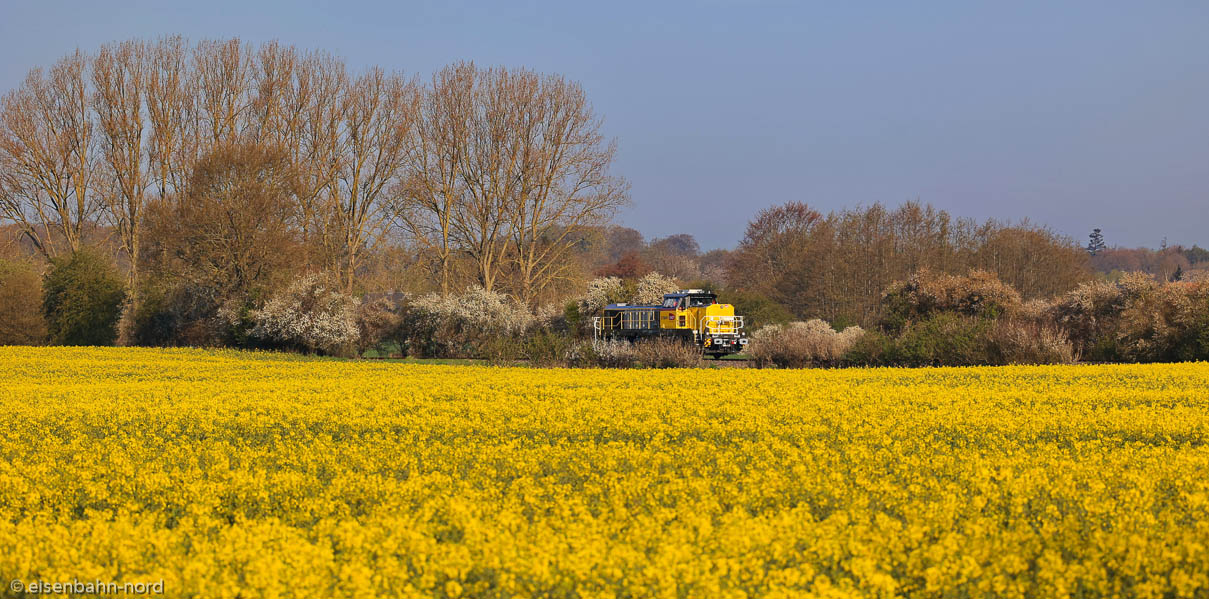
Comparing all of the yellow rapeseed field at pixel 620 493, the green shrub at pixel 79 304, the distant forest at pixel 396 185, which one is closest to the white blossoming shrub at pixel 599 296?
the distant forest at pixel 396 185

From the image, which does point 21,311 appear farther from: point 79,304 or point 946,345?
point 946,345

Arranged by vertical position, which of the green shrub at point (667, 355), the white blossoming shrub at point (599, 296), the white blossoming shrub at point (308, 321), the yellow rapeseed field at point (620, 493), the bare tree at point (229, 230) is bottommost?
the yellow rapeseed field at point (620, 493)

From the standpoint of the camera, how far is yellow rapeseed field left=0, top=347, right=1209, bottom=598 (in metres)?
5.68

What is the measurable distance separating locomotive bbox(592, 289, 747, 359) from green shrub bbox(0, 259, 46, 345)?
76.0ft

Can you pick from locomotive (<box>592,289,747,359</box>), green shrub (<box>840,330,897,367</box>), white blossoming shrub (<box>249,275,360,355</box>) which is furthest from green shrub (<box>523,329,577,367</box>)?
white blossoming shrub (<box>249,275,360,355</box>)

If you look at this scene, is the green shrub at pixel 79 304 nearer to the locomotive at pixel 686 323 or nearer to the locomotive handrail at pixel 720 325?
the locomotive at pixel 686 323

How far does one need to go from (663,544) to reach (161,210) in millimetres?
37747

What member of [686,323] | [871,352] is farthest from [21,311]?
[871,352]

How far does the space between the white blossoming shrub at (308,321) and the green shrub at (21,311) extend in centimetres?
1105

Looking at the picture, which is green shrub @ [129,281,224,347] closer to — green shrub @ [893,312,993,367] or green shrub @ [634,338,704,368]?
green shrub @ [634,338,704,368]

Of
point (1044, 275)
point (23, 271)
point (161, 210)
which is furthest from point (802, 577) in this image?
point (1044, 275)

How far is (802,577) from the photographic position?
18.0 feet

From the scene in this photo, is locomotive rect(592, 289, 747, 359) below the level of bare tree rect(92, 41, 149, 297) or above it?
below

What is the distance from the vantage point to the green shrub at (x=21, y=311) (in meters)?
38.2
